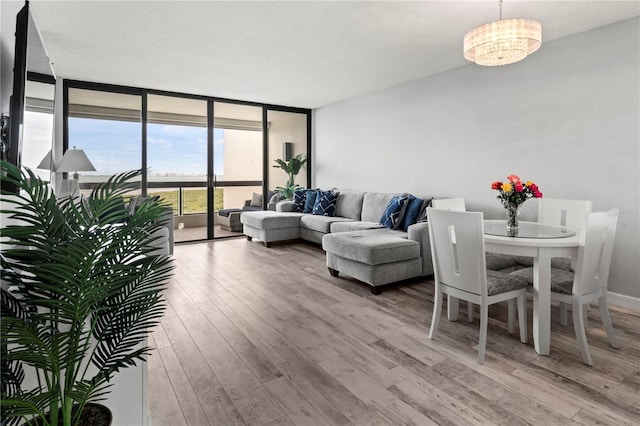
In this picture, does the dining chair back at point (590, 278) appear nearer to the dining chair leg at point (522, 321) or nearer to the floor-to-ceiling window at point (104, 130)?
the dining chair leg at point (522, 321)

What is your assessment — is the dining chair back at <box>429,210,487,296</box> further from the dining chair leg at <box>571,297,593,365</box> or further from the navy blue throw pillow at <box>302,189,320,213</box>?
the navy blue throw pillow at <box>302,189,320,213</box>

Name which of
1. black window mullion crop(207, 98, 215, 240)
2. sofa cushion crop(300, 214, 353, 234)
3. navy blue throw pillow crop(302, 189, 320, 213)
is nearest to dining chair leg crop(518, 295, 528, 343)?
sofa cushion crop(300, 214, 353, 234)

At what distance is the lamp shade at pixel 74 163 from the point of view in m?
4.15

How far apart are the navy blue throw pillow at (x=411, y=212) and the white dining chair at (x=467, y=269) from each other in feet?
6.17

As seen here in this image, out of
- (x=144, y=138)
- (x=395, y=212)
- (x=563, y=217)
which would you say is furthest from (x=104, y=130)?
(x=563, y=217)

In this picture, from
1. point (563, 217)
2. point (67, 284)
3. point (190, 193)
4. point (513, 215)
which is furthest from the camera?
point (190, 193)

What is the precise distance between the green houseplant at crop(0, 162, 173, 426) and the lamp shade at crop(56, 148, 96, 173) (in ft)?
12.3

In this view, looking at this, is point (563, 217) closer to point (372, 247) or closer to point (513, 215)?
point (513, 215)

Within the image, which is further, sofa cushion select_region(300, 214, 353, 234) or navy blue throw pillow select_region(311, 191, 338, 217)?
navy blue throw pillow select_region(311, 191, 338, 217)

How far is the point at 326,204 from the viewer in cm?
584

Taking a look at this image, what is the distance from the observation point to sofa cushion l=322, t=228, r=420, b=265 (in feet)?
11.3

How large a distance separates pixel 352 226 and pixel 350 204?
37.9 inches

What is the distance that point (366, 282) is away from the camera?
11.6 feet

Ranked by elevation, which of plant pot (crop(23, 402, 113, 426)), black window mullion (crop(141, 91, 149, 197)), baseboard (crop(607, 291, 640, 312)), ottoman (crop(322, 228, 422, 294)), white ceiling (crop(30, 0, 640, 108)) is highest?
white ceiling (crop(30, 0, 640, 108))
